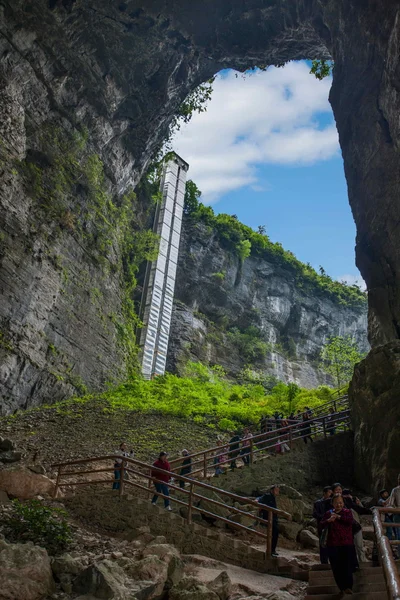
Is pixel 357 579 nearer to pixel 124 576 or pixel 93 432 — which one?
pixel 124 576

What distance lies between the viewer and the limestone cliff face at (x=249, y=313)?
36.5m

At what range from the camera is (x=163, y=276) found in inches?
1347

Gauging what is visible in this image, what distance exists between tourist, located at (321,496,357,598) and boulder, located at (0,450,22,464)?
8.48m

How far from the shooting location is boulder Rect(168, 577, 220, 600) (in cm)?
595

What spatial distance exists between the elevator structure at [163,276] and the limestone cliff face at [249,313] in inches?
76.8

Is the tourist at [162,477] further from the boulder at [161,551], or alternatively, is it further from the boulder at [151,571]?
the boulder at [151,571]

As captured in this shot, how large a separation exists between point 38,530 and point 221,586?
273cm

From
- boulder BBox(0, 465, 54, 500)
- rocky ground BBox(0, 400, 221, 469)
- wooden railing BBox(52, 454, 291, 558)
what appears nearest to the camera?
wooden railing BBox(52, 454, 291, 558)

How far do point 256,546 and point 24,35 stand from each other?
21.9 meters

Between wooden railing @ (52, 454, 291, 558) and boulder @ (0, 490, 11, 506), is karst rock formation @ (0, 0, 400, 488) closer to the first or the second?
wooden railing @ (52, 454, 291, 558)

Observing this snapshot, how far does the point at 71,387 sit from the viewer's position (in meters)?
21.5

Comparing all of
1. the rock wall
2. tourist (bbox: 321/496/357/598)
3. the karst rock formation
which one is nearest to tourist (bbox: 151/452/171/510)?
tourist (bbox: 321/496/357/598)

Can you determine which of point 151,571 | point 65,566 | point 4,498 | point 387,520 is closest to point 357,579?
point 387,520

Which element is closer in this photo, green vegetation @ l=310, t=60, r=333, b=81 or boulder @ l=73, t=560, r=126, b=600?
boulder @ l=73, t=560, r=126, b=600
